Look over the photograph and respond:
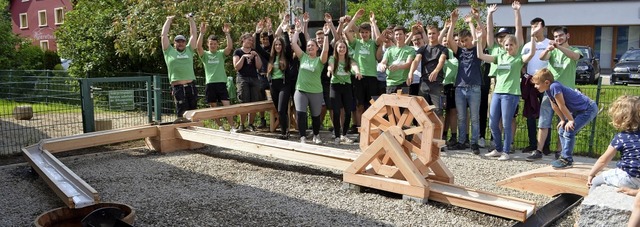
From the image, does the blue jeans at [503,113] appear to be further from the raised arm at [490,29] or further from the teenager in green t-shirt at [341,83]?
the teenager in green t-shirt at [341,83]

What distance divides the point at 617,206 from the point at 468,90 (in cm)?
395

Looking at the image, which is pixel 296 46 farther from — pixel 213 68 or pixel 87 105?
pixel 87 105

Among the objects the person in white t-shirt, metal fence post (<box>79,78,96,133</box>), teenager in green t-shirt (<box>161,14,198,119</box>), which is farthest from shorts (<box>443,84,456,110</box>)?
metal fence post (<box>79,78,96,133</box>)

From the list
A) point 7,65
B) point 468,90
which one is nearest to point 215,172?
point 468,90

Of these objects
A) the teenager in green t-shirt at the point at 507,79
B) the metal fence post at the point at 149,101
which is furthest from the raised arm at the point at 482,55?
the metal fence post at the point at 149,101

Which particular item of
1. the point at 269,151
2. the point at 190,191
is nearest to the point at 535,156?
the point at 269,151

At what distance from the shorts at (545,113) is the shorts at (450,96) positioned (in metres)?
1.44

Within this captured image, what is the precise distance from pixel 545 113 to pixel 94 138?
244 inches

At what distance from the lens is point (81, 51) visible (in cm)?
1614

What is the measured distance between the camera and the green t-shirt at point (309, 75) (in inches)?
336

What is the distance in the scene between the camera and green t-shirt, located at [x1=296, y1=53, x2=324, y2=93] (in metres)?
8.52

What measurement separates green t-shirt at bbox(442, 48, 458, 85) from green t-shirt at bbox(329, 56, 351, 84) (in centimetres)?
152

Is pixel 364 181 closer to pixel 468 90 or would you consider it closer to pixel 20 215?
pixel 468 90

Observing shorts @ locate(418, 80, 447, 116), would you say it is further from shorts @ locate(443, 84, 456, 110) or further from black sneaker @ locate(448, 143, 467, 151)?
black sneaker @ locate(448, 143, 467, 151)
